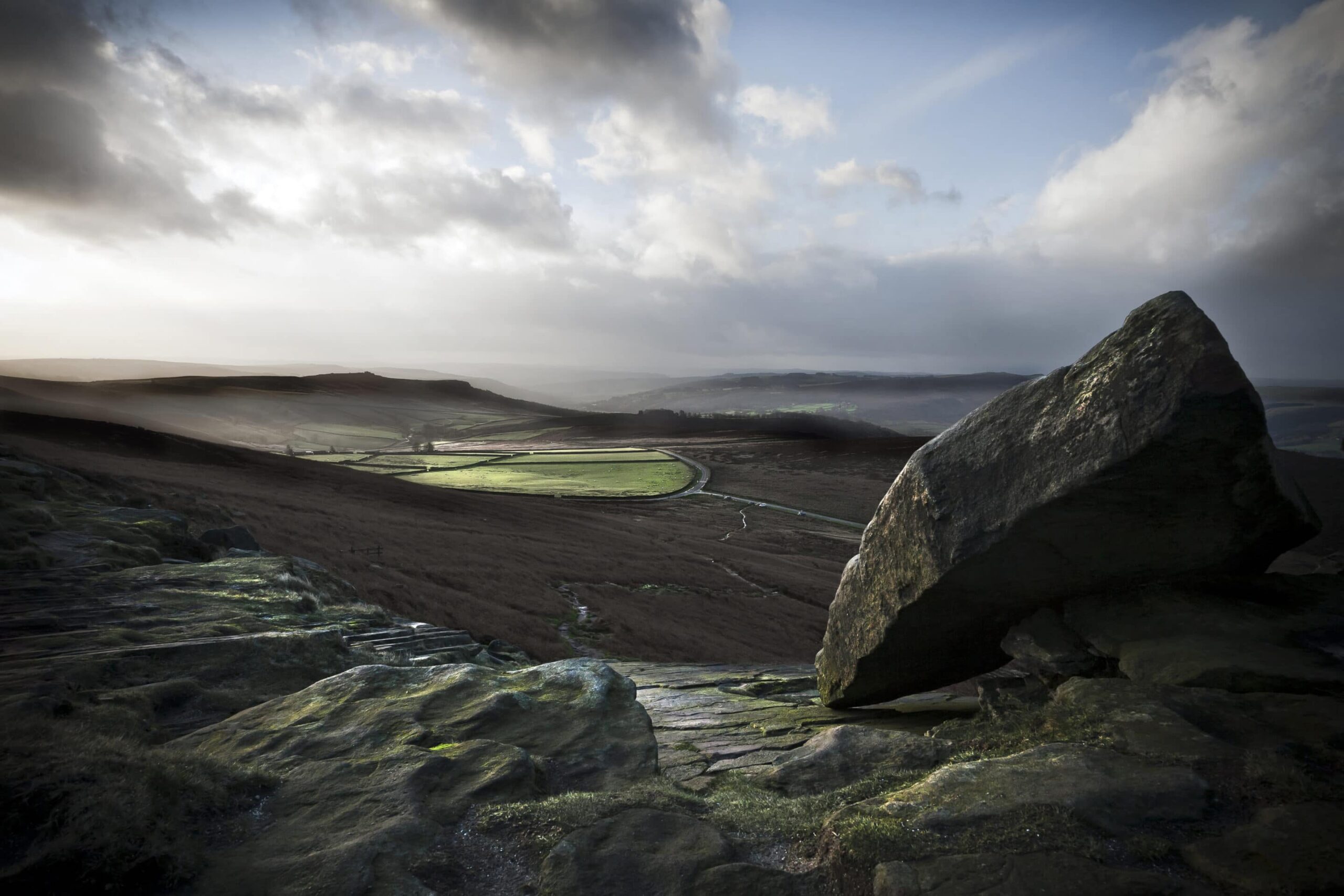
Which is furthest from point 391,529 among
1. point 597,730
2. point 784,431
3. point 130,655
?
point 784,431

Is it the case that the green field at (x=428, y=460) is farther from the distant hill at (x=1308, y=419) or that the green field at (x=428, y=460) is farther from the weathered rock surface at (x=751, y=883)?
the distant hill at (x=1308, y=419)

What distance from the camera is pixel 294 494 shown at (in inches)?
1683

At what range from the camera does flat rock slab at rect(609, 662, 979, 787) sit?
9242 millimetres

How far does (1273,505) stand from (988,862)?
732 centimetres

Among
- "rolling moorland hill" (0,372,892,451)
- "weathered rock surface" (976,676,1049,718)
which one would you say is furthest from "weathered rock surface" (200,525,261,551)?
"rolling moorland hill" (0,372,892,451)

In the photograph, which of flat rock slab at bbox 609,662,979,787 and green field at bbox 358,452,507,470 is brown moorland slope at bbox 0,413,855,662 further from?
green field at bbox 358,452,507,470

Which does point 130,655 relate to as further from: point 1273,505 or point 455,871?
point 1273,505

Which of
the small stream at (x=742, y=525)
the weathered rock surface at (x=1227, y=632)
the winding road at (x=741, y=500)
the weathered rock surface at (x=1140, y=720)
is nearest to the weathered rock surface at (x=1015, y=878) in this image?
the weathered rock surface at (x=1140, y=720)

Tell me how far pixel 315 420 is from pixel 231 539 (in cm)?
16452

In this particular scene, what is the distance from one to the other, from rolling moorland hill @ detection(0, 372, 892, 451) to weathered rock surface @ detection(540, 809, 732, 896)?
438 feet

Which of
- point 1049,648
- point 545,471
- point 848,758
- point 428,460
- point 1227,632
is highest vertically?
point 1227,632

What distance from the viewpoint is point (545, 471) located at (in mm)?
95500

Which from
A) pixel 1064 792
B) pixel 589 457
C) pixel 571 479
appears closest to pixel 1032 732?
pixel 1064 792

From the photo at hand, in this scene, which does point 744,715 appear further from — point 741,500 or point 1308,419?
point 1308,419
